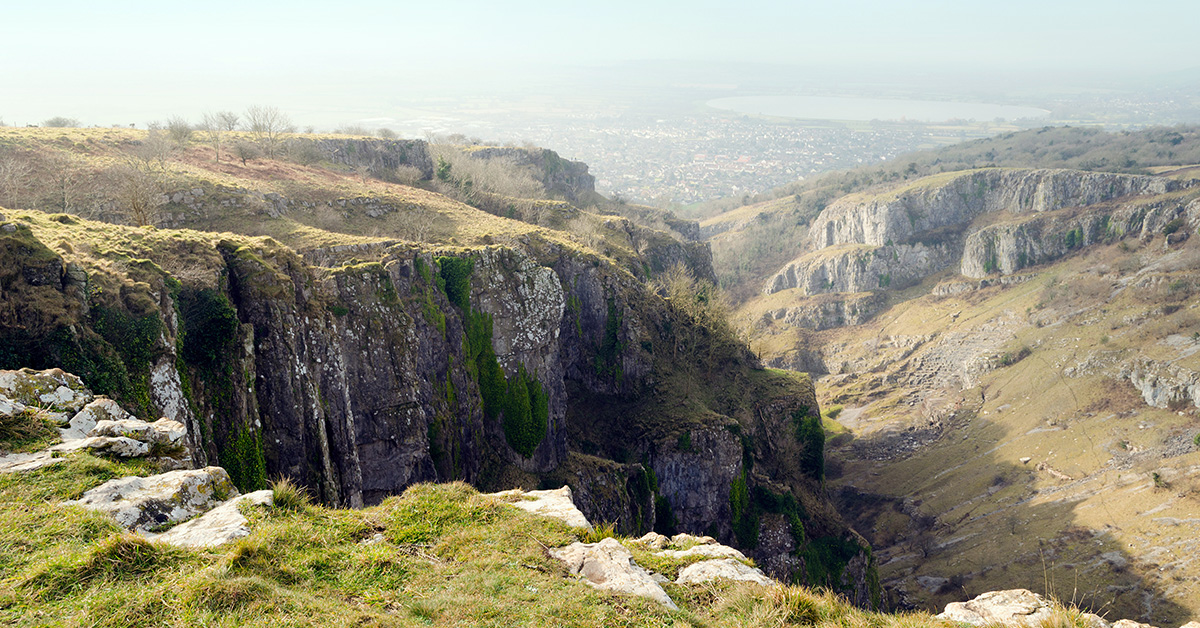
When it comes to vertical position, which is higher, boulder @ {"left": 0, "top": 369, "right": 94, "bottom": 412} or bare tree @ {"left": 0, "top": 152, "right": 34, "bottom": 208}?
bare tree @ {"left": 0, "top": 152, "right": 34, "bottom": 208}

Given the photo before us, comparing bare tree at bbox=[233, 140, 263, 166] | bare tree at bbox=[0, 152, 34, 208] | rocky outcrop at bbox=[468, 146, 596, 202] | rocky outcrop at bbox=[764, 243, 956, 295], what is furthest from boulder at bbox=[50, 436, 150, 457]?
rocky outcrop at bbox=[764, 243, 956, 295]

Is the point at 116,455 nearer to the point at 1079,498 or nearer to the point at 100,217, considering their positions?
the point at 100,217

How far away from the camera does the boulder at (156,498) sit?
10.1 meters

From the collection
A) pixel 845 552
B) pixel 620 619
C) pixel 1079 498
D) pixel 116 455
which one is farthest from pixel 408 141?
pixel 1079 498

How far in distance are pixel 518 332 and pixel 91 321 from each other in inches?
917

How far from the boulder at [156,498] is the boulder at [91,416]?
8.45 ft

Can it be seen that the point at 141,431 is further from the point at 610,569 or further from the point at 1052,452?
the point at 1052,452

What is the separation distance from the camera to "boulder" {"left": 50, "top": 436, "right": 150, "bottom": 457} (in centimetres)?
1168

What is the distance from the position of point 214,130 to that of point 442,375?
138 feet

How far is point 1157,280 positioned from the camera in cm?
9406

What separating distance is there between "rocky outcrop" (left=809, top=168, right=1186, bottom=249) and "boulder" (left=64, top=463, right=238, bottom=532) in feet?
526

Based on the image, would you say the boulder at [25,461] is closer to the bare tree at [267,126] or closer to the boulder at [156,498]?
the boulder at [156,498]

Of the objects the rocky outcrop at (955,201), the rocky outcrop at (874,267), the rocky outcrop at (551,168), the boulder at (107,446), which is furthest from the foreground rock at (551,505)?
the rocky outcrop at (955,201)

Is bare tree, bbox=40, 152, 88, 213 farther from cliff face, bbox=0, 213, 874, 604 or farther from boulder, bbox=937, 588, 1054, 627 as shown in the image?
boulder, bbox=937, 588, 1054, 627
